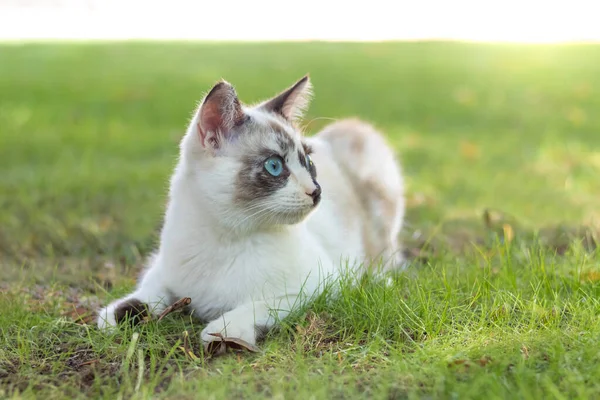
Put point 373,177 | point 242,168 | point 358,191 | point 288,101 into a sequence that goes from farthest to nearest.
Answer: point 373,177
point 358,191
point 288,101
point 242,168

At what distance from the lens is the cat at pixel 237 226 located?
9.78 ft

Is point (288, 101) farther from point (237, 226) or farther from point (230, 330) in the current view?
point (230, 330)

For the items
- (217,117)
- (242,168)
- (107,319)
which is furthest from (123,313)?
(217,117)

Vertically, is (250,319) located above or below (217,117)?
below

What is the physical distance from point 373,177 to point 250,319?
185 centimetres

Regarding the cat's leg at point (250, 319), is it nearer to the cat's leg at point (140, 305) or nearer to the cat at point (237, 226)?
the cat at point (237, 226)

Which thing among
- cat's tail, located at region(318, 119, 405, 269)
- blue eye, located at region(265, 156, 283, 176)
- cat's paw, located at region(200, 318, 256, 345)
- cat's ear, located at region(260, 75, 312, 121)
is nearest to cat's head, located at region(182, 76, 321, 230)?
blue eye, located at region(265, 156, 283, 176)

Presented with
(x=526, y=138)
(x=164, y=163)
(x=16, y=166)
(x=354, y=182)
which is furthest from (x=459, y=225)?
(x=16, y=166)

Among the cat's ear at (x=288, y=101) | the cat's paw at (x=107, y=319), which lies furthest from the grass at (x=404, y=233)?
the cat's ear at (x=288, y=101)

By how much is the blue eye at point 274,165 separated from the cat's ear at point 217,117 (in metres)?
0.21

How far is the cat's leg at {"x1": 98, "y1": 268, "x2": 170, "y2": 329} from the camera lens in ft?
10.3

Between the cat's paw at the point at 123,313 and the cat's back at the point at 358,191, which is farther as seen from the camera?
the cat's back at the point at 358,191

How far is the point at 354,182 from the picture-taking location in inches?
170

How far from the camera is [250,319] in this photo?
290 centimetres
